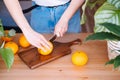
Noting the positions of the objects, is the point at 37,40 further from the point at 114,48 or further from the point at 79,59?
the point at 114,48

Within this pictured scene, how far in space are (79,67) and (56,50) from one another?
0.47 ft

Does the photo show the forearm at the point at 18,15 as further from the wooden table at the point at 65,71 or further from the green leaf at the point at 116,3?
the green leaf at the point at 116,3

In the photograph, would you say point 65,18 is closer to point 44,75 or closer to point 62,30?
point 62,30

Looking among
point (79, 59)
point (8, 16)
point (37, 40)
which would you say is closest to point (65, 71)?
point (79, 59)

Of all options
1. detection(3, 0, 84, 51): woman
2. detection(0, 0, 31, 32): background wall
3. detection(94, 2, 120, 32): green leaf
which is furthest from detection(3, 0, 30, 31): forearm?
detection(0, 0, 31, 32): background wall

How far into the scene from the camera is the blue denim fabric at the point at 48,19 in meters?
1.44

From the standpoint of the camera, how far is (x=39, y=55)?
1.05 meters

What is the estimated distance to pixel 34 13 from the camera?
1513 millimetres

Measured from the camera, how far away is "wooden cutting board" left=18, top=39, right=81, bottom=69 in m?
1.01

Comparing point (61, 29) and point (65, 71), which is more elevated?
point (61, 29)

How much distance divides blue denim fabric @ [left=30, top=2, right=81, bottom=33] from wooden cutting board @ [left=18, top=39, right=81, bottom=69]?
33 cm

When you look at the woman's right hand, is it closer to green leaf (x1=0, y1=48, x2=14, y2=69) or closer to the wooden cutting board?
the wooden cutting board

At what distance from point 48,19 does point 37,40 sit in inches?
16.7

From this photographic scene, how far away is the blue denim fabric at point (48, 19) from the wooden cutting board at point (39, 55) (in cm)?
33
